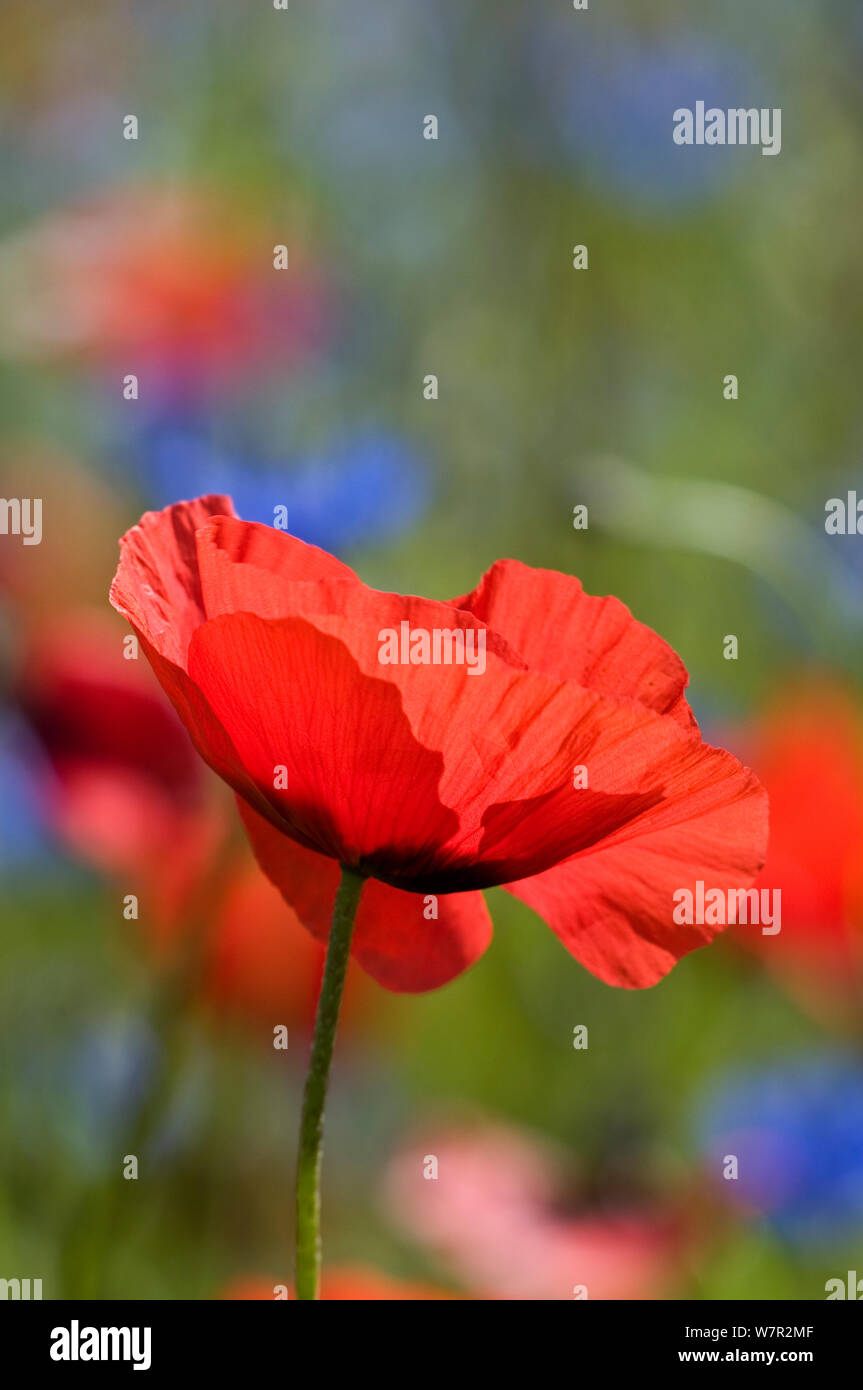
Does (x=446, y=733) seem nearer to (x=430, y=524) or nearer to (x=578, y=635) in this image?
(x=578, y=635)

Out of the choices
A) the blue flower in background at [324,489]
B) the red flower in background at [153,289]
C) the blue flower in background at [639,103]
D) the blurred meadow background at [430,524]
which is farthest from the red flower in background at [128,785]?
the blue flower in background at [639,103]

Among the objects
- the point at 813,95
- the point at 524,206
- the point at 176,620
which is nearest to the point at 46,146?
the point at 524,206

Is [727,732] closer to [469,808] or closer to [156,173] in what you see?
[469,808]

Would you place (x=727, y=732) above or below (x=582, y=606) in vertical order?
above
